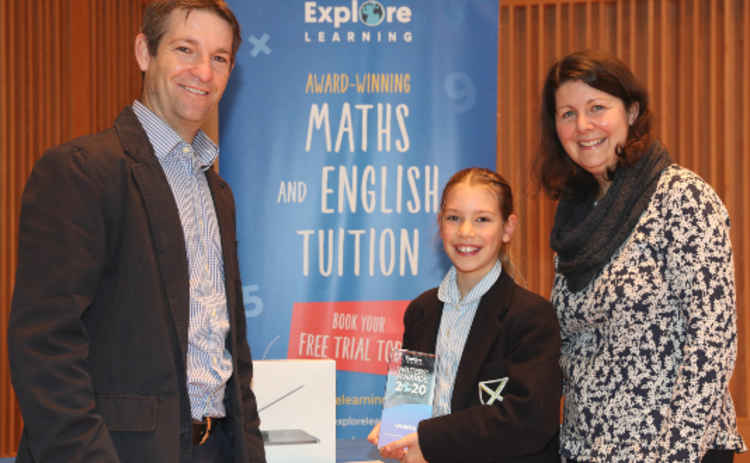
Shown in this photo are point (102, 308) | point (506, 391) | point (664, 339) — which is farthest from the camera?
point (506, 391)

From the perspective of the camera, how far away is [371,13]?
3164 millimetres

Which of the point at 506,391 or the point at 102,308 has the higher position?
the point at 102,308

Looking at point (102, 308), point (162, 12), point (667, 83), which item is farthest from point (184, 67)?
point (667, 83)

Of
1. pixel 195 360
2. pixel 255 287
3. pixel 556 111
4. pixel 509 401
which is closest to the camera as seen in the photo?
pixel 195 360

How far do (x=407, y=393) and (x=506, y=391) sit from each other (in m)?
0.25

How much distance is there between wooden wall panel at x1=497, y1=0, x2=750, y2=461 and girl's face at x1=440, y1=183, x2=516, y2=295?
8.06 feet

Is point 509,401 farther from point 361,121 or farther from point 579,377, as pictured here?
point 361,121

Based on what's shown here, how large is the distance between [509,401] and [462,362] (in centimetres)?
17

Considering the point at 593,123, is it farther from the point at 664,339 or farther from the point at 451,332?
the point at 451,332

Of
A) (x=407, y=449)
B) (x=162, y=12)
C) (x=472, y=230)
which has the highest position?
(x=162, y=12)

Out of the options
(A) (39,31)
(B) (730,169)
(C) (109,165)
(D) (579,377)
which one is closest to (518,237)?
(B) (730,169)

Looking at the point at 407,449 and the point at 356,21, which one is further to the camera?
the point at 356,21

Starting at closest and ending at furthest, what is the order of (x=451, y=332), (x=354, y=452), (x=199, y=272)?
(x=199, y=272) < (x=451, y=332) < (x=354, y=452)

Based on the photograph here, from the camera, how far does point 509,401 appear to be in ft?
5.89
